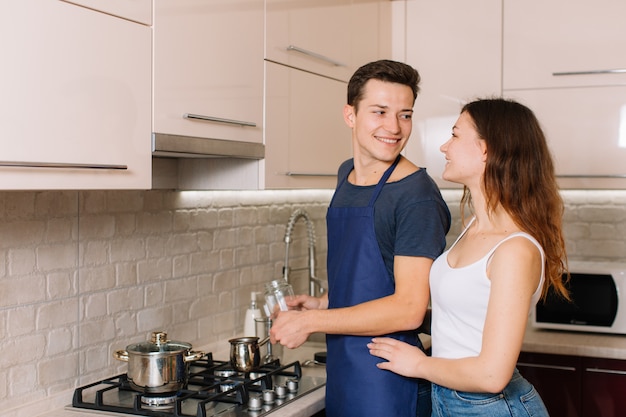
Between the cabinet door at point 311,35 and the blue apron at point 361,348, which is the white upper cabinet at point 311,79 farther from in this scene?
the blue apron at point 361,348

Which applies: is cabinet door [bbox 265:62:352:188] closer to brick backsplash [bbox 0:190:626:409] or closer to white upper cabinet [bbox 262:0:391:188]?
white upper cabinet [bbox 262:0:391:188]

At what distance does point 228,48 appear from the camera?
90.8 inches

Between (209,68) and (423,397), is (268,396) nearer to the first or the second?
(423,397)

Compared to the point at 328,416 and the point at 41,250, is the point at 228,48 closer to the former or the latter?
the point at 41,250

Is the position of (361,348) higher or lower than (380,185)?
lower

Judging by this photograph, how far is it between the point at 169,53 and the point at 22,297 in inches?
29.3

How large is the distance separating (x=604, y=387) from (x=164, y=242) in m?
1.70

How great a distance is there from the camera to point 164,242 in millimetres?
2672

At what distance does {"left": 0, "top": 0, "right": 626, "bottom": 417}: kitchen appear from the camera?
82.0 inches

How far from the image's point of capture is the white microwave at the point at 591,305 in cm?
318

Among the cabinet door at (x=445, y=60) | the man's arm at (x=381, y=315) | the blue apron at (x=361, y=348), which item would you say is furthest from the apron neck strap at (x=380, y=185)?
the cabinet door at (x=445, y=60)

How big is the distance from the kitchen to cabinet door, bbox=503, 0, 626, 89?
5 cm

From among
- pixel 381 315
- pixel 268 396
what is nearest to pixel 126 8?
pixel 381 315

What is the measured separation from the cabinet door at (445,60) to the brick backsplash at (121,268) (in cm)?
66
